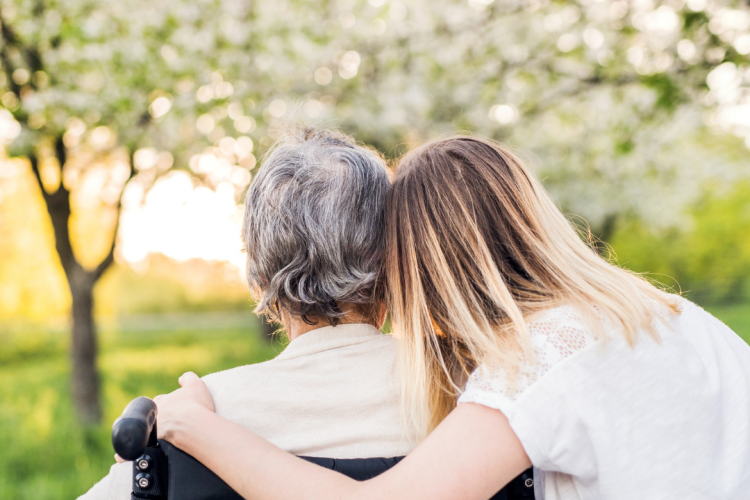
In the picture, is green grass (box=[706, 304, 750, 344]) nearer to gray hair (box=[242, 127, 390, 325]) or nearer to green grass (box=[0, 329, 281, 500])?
green grass (box=[0, 329, 281, 500])

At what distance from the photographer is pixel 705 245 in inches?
1028

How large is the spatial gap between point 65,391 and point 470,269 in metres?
9.46

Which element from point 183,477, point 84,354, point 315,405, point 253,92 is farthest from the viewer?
point 84,354

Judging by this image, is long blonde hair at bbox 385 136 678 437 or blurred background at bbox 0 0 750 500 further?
blurred background at bbox 0 0 750 500

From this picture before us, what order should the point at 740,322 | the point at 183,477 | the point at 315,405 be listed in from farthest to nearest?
the point at 740,322 < the point at 315,405 < the point at 183,477

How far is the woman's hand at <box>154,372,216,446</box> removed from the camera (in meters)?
1.24

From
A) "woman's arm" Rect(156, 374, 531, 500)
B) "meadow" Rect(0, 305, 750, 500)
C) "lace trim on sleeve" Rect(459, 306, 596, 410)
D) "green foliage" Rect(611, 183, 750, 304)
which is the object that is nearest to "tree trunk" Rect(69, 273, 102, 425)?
"meadow" Rect(0, 305, 750, 500)

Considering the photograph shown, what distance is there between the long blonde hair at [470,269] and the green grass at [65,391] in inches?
165

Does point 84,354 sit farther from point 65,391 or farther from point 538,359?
point 538,359

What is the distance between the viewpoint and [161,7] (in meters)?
5.05

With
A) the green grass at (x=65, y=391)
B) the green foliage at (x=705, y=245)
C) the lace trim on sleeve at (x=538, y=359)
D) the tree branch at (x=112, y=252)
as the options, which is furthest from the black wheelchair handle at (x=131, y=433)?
the green foliage at (x=705, y=245)

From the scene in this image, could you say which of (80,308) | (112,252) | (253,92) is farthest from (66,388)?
(253,92)

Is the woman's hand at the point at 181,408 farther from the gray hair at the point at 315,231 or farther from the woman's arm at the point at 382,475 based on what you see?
the gray hair at the point at 315,231

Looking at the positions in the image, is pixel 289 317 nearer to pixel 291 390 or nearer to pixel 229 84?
pixel 291 390
